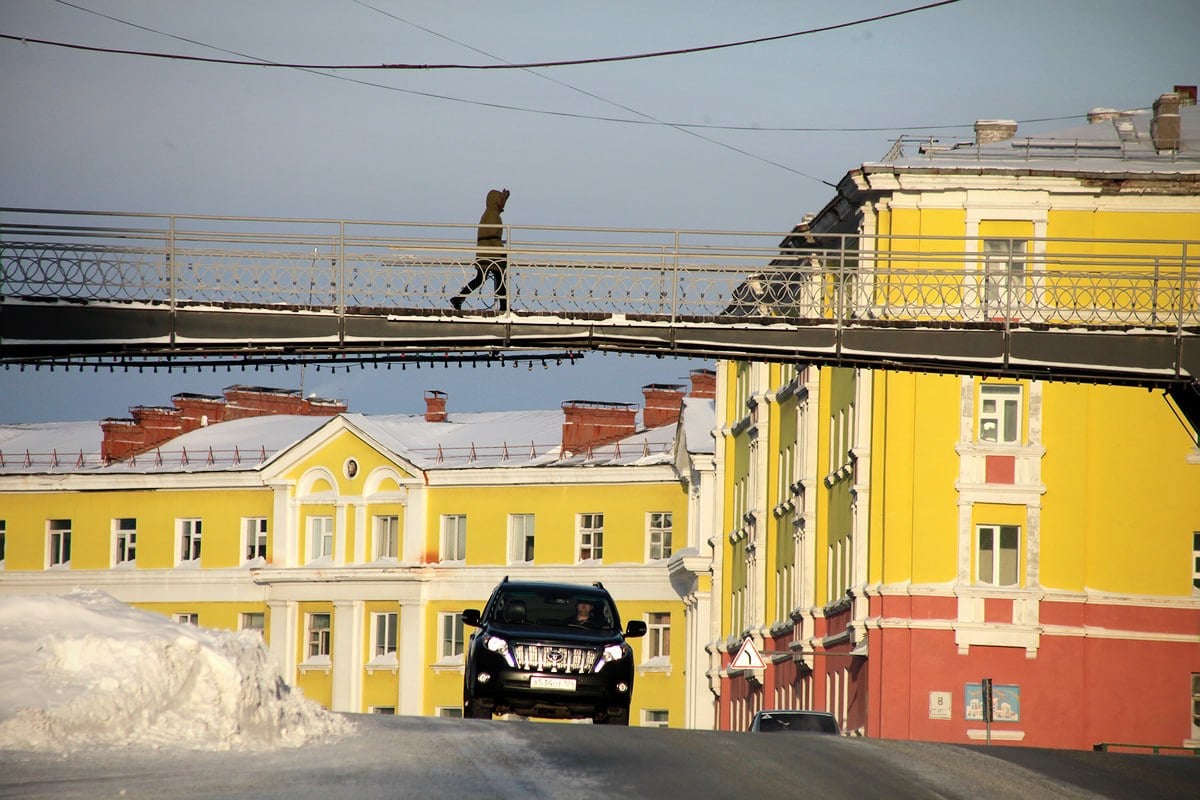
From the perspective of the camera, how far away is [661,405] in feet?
244

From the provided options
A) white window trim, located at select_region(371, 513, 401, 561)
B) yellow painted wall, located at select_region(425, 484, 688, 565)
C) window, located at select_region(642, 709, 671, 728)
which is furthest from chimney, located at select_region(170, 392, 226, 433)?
window, located at select_region(642, 709, 671, 728)

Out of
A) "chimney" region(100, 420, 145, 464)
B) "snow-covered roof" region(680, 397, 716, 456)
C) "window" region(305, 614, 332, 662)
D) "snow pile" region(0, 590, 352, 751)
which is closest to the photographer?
"snow pile" region(0, 590, 352, 751)

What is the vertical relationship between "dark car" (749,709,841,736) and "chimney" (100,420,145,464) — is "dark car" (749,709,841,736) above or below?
below

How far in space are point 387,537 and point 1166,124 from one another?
116 ft

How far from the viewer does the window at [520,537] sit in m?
69.6

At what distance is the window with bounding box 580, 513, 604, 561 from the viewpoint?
69.1 metres

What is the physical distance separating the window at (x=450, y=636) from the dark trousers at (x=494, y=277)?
41748 mm

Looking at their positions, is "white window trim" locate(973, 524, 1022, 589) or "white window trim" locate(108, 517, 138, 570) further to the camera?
"white window trim" locate(108, 517, 138, 570)

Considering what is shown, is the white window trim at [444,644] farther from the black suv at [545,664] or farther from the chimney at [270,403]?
the black suv at [545,664]

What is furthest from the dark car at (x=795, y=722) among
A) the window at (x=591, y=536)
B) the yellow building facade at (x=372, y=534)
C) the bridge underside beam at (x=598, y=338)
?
the window at (x=591, y=536)

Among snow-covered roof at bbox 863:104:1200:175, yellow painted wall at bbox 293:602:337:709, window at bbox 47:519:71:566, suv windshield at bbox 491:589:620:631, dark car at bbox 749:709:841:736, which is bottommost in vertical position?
yellow painted wall at bbox 293:602:337:709

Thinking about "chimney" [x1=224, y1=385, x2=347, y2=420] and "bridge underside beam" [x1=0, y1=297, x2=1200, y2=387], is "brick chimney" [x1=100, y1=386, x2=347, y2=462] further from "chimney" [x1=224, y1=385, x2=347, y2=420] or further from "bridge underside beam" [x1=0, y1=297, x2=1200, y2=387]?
"bridge underside beam" [x1=0, y1=297, x2=1200, y2=387]

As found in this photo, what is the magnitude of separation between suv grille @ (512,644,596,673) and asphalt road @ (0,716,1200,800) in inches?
98.9

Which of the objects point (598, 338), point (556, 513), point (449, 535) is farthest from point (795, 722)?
point (449, 535)
